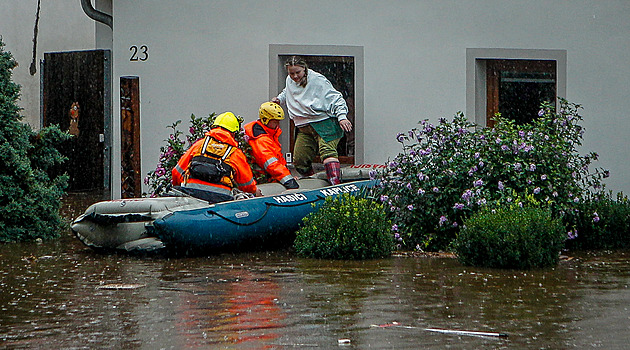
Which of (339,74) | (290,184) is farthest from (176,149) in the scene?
(339,74)

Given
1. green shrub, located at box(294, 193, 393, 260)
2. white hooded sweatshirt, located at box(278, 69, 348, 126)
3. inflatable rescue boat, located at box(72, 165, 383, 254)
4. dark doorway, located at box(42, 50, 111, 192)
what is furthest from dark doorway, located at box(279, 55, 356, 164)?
dark doorway, located at box(42, 50, 111, 192)

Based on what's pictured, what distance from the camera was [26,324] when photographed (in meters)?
6.39

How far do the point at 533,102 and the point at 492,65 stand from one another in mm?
939

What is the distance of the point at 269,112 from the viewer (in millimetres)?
11633

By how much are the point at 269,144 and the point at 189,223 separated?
2263mm

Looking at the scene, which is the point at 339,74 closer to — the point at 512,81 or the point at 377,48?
the point at 377,48

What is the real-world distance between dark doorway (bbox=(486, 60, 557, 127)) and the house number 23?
4.81 m

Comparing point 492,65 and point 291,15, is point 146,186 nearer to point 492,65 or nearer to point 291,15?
point 291,15

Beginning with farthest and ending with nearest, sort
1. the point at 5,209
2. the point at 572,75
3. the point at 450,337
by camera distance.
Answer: the point at 572,75 → the point at 5,209 → the point at 450,337

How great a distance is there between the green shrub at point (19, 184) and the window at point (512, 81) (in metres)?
5.74

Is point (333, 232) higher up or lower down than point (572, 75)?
lower down

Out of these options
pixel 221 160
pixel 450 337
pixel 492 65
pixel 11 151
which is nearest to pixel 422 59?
pixel 492 65

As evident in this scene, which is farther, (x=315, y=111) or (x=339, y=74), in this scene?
(x=339, y=74)

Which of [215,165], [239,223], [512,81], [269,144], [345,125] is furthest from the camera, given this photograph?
[512,81]
